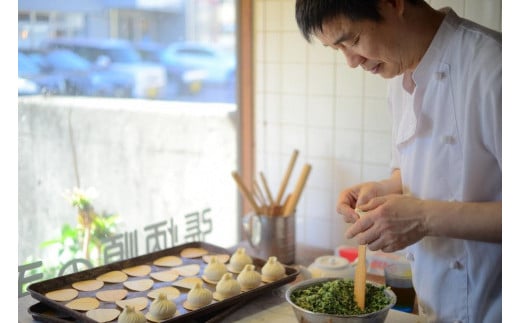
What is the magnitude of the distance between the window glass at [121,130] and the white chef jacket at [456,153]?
1065 millimetres

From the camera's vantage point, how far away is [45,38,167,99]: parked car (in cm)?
193

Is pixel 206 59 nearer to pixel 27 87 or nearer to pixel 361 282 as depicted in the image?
pixel 27 87

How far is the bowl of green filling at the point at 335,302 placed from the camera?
4.11 ft

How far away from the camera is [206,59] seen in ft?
8.02

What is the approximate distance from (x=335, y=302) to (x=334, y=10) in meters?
0.60

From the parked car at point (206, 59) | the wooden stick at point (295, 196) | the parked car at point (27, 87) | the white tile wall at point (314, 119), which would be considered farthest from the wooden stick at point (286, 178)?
the parked car at point (27, 87)

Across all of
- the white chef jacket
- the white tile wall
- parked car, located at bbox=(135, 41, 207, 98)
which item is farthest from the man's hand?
parked car, located at bbox=(135, 41, 207, 98)

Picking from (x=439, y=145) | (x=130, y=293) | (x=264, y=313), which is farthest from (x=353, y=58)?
(x=130, y=293)

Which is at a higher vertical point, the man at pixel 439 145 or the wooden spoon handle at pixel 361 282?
the man at pixel 439 145

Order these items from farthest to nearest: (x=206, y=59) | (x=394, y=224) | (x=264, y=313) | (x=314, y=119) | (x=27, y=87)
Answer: (x=206, y=59) < (x=314, y=119) < (x=27, y=87) < (x=264, y=313) < (x=394, y=224)

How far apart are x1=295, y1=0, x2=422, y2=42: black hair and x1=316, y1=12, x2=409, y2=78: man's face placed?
0.01 metres

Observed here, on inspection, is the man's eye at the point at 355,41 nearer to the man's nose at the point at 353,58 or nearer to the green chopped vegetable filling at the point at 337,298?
the man's nose at the point at 353,58

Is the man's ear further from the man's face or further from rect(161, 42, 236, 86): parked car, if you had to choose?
rect(161, 42, 236, 86): parked car
